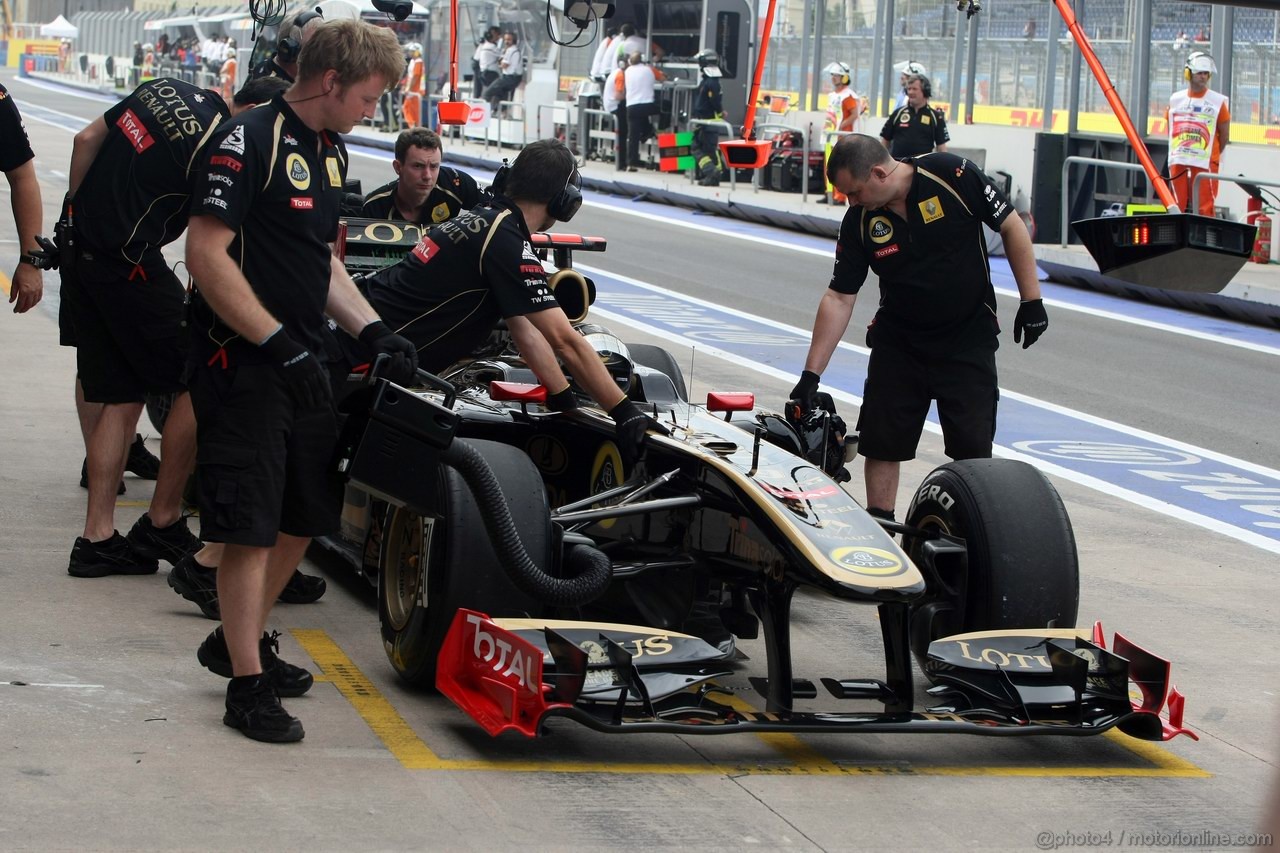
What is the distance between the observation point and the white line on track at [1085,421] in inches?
351

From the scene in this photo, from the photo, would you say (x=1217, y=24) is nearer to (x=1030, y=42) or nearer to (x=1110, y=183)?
(x=1110, y=183)

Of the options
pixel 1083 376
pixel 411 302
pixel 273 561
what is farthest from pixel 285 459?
pixel 1083 376

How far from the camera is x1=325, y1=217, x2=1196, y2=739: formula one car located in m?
5.09

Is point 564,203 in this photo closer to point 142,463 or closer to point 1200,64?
point 142,463

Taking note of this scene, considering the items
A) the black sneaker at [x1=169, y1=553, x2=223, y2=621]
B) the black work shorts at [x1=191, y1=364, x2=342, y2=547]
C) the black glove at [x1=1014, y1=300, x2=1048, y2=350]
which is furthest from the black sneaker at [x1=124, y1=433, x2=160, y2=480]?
the black glove at [x1=1014, y1=300, x2=1048, y2=350]

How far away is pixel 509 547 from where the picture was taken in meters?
5.17

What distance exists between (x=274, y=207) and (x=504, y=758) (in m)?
1.67

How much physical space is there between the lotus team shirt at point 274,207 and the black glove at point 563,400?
44.0 inches

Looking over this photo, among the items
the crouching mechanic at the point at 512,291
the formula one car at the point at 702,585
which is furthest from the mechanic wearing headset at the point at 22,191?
the formula one car at the point at 702,585

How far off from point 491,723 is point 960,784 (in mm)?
1302

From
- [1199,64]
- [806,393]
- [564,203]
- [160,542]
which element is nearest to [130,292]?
[160,542]

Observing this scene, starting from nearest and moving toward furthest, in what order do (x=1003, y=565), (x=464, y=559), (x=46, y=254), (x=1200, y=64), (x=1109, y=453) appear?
(x=464, y=559)
(x=1003, y=565)
(x=46, y=254)
(x=1109, y=453)
(x=1200, y=64)

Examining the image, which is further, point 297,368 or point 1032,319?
point 1032,319

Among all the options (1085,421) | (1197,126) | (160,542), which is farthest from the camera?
(1197,126)
